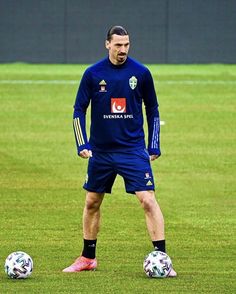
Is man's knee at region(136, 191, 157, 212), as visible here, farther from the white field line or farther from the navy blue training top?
the white field line

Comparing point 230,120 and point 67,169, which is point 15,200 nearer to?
point 67,169

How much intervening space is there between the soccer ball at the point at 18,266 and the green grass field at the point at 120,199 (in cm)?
8

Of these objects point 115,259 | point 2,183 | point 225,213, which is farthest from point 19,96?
point 115,259

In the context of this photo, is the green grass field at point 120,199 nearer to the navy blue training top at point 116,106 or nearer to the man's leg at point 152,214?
the man's leg at point 152,214

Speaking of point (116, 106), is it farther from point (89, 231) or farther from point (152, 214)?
point (89, 231)

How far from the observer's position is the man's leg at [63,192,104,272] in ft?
40.2

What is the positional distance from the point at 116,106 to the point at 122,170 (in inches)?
24.4

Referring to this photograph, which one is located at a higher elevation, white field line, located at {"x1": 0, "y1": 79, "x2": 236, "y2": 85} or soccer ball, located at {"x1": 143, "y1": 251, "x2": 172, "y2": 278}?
soccer ball, located at {"x1": 143, "y1": 251, "x2": 172, "y2": 278}

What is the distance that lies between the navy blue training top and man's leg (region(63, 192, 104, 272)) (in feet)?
1.67

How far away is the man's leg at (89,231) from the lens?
12.3m

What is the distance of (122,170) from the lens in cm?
1205

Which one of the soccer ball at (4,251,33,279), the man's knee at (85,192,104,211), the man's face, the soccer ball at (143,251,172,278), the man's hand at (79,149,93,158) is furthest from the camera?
the man's knee at (85,192,104,211)

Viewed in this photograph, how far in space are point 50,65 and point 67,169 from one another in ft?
67.0

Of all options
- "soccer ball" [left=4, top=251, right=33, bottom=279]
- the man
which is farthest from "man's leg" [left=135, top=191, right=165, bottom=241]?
"soccer ball" [left=4, top=251, right=33, bottom=279]
